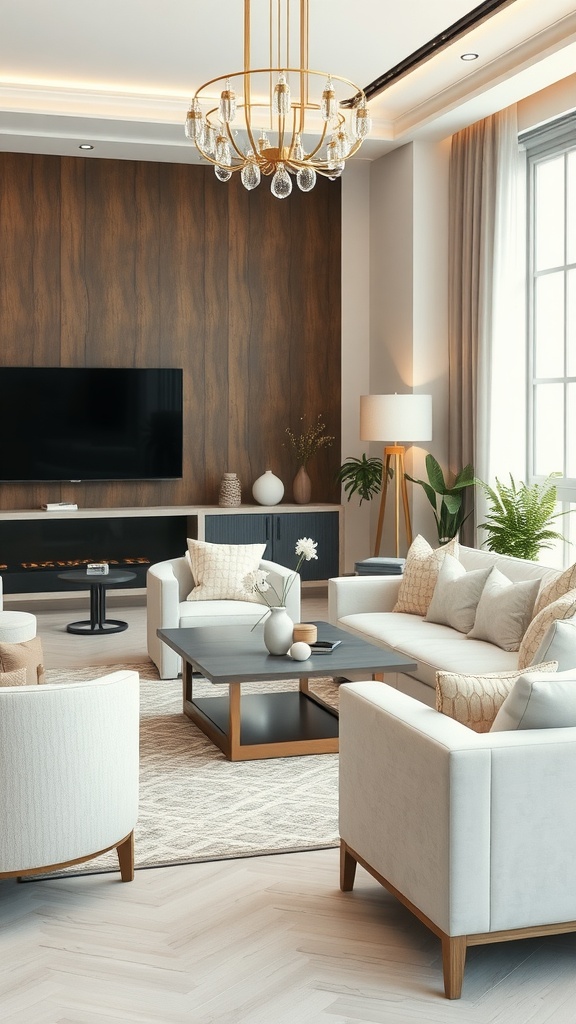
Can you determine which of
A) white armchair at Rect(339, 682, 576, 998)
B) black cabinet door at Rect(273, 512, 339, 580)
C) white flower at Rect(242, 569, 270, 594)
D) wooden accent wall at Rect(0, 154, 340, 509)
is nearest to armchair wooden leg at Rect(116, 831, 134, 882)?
white armchair at Rect(339, 682, 576, 998)

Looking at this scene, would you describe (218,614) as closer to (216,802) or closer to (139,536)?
(216,802)

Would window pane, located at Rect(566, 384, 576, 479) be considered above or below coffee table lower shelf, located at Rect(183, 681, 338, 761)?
above

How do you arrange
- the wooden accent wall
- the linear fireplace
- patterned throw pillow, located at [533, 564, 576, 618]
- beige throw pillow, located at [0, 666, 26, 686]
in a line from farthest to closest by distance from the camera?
1. the wooden accent wall
2. the linear fireplace
3. patterned throw pillow, located at [533, 564, 576, 618]
4. beige throw pillow, located at [0, 666, 26, 686]

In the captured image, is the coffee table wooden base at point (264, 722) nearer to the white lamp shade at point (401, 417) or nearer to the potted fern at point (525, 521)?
the potted fern at point (525, 521)

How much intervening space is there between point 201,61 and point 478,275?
2.33 m

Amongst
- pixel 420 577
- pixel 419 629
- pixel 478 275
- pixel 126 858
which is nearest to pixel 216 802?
pixel 126 858

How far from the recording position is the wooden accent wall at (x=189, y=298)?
833 centimetres

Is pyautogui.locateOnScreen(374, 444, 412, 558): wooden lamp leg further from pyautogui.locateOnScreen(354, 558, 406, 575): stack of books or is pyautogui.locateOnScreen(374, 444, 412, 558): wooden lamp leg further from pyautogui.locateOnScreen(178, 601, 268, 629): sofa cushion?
pyautogui.locateOnScreen(178, 601, 268, 629): sofa cushion

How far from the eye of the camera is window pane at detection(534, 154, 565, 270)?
6.80 m

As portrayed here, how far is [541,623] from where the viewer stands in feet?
13.4

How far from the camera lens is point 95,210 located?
8.42 meters

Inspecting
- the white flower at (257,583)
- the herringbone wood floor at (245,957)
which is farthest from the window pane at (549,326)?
the herringbone wood floor at (245,957)

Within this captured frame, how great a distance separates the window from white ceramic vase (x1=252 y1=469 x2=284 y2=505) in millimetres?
2269

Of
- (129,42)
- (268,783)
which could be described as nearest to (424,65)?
(129,42)
